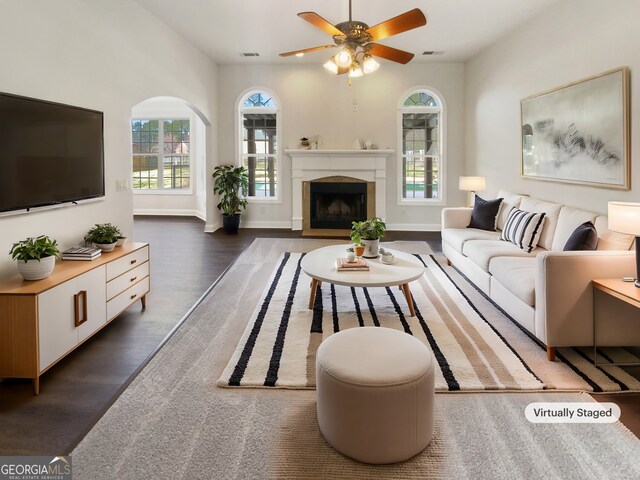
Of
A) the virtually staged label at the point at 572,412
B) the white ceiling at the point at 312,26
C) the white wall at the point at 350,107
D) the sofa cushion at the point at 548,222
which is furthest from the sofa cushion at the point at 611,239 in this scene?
the white wall at the point at 350,107

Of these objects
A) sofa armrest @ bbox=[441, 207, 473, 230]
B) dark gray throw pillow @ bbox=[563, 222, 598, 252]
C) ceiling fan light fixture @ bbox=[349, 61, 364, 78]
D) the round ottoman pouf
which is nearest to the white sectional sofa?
dark gray throw pillow @ bbox=[563, 222, 598, 252]

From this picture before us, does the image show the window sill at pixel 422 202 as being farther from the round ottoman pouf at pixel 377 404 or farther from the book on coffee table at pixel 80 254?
the round ottoman pouf at pixel 377 404

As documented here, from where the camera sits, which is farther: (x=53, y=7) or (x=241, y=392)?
(x=53, y=7)

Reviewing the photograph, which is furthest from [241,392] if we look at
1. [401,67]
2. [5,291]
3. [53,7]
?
[401,67]

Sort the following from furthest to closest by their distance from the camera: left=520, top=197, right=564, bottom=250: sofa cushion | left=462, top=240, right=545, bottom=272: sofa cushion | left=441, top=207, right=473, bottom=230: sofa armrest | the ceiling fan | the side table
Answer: left=441, top=207, right=473, bottom=230: sofa armrest → left=520, top=197, right=564, bottom=250: sofa cushion → left=462, top=240, right=545, bottom=272: sofa cushion → the ceiling fan → the side table

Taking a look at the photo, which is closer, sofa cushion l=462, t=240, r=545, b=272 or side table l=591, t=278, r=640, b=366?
side table l=591, t=278, r=640, b=366

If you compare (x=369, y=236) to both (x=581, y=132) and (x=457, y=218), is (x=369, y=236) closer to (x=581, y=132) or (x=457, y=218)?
(x=457, y=218)

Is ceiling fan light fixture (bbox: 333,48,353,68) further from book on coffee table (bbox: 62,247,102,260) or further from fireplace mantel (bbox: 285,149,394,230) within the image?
fireplace mantel (bbox: 285,149,394,230)

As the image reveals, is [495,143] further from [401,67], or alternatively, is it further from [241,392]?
[241,392]

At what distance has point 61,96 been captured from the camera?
3600 mm

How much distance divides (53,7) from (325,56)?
496 centimetres

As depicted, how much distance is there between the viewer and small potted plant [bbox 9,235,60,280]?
276cm

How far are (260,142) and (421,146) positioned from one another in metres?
3.14

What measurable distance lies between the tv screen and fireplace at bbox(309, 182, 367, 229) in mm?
4859
